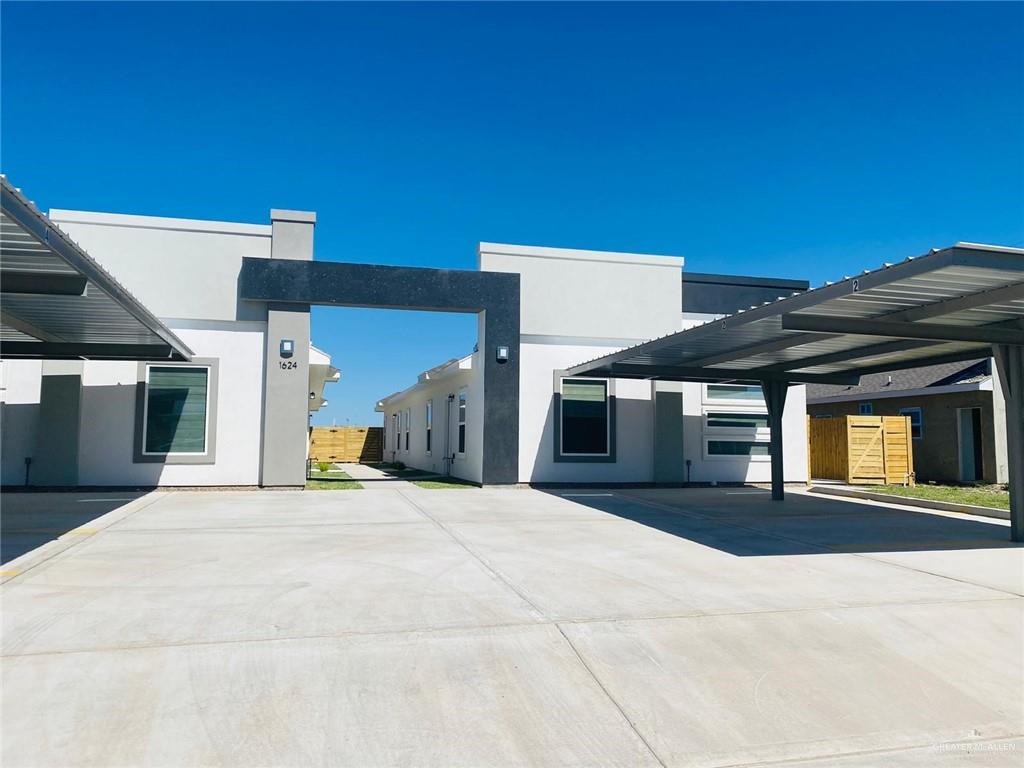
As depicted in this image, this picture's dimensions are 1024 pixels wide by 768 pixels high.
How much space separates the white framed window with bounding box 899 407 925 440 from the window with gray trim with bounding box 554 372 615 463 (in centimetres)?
1081

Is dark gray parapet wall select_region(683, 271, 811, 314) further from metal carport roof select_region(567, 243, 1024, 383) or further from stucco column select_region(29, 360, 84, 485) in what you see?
stucco column select_region(29, 360, 84, 485)

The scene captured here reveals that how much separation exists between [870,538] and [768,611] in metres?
4.73

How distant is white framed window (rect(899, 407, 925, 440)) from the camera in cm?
2161

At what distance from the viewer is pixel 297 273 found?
1528 centimetres

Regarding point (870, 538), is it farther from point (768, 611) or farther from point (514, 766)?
point (514, 766)

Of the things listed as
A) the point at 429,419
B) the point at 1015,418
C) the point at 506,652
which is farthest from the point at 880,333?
the point at 429,419

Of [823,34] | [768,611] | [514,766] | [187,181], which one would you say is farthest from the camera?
[187,181]

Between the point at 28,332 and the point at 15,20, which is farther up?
the point at 15,20

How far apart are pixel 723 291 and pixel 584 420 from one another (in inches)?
216

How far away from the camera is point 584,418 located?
674 inches

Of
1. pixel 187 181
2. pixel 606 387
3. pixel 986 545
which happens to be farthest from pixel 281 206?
pixel 986 545

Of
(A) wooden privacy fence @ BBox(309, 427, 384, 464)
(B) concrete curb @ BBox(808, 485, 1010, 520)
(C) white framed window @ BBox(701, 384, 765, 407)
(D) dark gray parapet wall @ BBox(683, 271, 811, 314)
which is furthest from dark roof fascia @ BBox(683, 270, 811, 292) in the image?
(A) wooden privacy fence @ BBox(309, 427, 384, 464)

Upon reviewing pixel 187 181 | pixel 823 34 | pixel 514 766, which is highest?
pixel 823 34

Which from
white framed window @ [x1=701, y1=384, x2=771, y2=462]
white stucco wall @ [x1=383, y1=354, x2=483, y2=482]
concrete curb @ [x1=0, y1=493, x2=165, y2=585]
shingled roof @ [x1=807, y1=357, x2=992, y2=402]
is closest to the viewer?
concrete curb @ [x1=0, y1=493, x2=165, y2=585]
